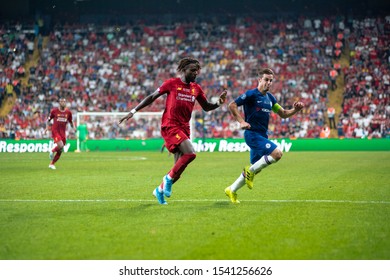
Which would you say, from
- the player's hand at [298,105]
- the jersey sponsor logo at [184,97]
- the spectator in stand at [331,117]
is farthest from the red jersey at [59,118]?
the spectator in stand at [331,117]

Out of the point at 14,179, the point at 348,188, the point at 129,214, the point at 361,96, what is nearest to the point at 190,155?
the point at 129,214

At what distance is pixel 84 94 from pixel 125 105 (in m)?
3.32

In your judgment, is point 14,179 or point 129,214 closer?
point 129,214

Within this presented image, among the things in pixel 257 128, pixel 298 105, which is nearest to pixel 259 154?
pixel 257 128

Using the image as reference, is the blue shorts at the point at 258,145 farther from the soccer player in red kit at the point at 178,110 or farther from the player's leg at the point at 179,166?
the player's leg at the point at 179,166

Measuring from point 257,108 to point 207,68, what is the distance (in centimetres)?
3589

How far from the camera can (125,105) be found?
46.5 metres

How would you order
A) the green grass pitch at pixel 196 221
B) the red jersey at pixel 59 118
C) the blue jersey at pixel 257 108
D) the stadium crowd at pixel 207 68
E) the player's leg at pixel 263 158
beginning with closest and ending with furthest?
the green grass pitch at pixel 196 221 < the player's leg at pixel 263 158 < the blue jersey at pixel 257 108 < the red jersey at pixel 59 118 < the stadium crowd at pixel 207 68

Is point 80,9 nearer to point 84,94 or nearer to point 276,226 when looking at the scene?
point 84,94

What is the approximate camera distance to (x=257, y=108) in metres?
A: 12.6

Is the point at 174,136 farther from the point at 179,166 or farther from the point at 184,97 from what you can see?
the point at 184,97

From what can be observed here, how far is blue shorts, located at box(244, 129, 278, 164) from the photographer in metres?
12.4

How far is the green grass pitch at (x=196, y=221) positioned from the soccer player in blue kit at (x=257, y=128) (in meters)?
0.52

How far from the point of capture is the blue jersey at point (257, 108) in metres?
12.5
